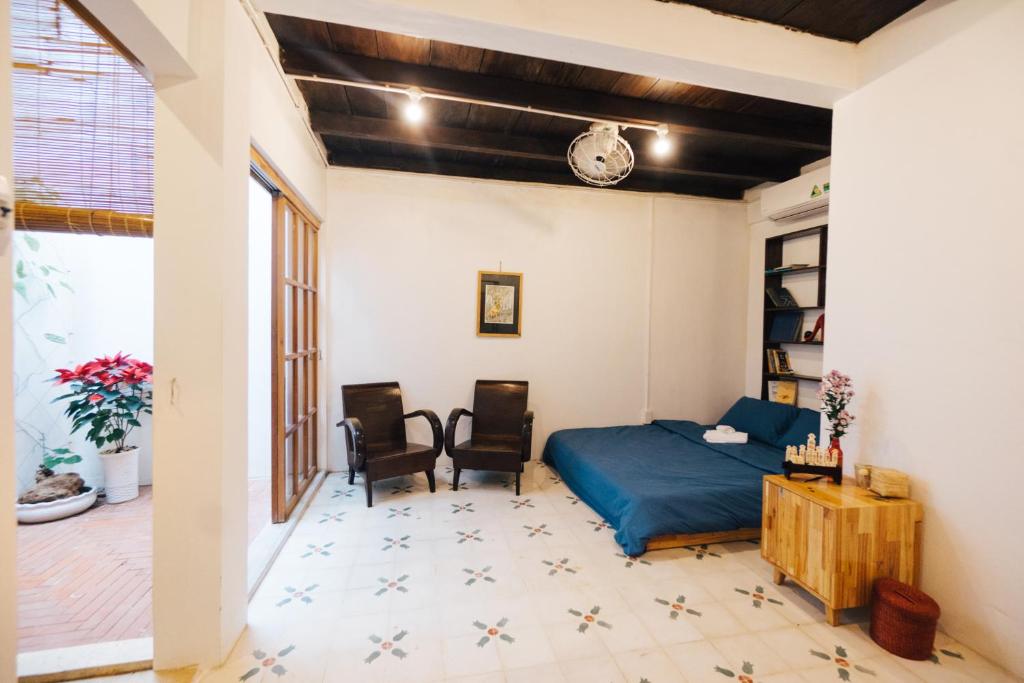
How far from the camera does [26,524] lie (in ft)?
8.64

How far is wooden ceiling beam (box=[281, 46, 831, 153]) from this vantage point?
2450 mm

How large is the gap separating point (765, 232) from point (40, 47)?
5700 millimetres

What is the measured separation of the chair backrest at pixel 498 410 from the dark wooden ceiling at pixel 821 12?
3.11 meters

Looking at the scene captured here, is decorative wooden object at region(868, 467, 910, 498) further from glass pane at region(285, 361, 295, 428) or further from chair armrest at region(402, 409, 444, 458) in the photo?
glass pane at region(285, 361, 295, 428)

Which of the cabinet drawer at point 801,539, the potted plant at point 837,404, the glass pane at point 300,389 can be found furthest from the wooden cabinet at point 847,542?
the glass pane at point 300,389

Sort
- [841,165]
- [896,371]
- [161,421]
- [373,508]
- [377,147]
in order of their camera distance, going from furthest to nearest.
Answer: [377,147]
[373,508]
[841,165]
[896,371]
[161,421]

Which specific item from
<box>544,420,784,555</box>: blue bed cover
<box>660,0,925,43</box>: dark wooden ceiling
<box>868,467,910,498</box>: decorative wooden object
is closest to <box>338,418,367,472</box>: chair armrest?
<box>544,420,784,555</box>: blue bed cover

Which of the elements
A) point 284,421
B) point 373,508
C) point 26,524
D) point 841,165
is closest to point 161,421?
point 284,421

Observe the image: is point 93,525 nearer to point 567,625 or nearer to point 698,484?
point 567,625

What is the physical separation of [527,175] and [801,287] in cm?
310

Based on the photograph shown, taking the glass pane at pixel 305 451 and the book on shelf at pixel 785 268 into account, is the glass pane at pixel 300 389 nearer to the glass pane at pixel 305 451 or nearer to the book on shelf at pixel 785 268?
the glass pane at pixel 305 451

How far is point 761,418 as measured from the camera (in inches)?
153

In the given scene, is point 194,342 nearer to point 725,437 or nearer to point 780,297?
point 725,437

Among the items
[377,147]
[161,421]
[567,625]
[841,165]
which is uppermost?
[377,147]
